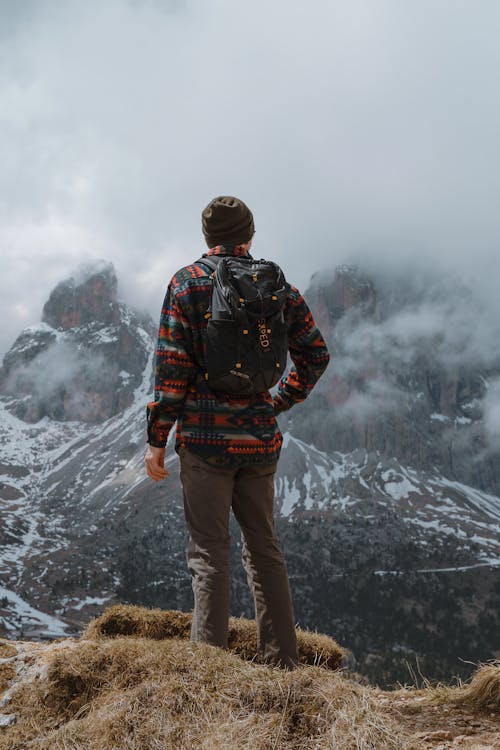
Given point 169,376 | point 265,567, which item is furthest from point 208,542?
point 169,376

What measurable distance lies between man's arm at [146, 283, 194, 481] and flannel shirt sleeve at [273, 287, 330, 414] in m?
0.94

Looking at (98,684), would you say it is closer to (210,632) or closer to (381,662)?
(210,632)

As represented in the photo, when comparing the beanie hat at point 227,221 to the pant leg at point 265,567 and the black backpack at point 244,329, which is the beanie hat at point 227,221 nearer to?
the black backpack at point 244,329

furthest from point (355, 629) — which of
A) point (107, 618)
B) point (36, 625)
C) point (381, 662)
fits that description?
point (107, 618)


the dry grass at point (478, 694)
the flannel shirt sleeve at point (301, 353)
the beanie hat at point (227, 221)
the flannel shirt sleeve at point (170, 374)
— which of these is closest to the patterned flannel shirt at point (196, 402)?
the flannel shirt sleeve at point (170, 374)

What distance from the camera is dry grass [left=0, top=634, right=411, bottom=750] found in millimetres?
2607

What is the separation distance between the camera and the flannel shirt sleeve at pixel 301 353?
475cm

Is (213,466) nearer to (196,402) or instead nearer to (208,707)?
(196,402)

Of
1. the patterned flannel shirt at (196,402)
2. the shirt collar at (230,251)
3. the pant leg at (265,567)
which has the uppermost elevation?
the shirt collar at (230,251)

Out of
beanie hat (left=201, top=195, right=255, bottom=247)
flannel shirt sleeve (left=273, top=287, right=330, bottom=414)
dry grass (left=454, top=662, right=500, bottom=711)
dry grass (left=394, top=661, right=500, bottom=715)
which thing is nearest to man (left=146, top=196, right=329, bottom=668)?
beanie hat (left=201, top=195, right=255, bottom=247)

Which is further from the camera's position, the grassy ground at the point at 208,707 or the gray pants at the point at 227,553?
the gray pants at the point at 227,553

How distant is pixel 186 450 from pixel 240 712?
189 cm

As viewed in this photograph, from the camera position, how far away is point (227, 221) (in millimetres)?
4637

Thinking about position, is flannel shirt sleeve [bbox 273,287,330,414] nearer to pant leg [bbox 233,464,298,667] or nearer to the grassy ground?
pant leg [bbox 233,464,298,667]
